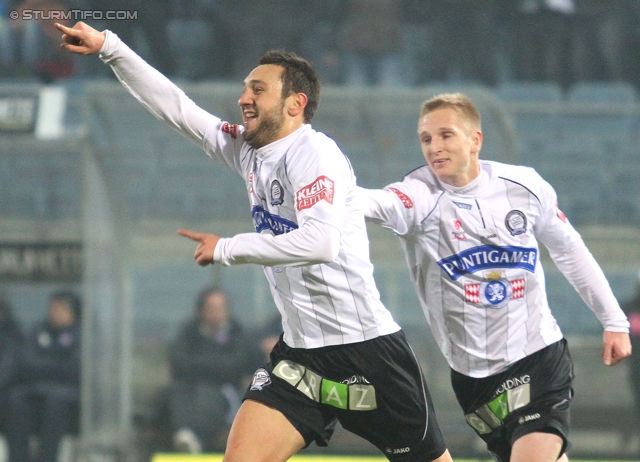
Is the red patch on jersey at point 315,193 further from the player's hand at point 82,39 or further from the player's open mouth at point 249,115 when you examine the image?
the player's hand at point 82,39

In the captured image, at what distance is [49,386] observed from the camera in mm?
7844

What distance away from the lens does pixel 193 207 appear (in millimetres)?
8406

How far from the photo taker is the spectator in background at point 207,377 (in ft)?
25.8

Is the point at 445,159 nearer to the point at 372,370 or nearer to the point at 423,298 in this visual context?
the point at 423,298

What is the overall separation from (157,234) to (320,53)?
9.80 ft

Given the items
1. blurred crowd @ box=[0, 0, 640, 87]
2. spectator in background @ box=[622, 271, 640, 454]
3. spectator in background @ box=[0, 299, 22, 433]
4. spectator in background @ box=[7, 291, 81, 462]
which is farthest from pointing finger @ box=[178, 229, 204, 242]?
blurred crowd @ box=[0, 0, 640, 87]

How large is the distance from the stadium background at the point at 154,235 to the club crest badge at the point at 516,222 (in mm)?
4341

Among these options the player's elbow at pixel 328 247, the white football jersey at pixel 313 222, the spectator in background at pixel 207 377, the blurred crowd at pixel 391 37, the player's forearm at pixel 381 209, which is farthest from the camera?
the blurred crowd at pixel 391 37

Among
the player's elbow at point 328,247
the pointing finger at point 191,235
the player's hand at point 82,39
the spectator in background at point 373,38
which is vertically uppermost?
the spectator in background at point 373,38

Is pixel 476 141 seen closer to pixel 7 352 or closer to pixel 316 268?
pixel 316 268

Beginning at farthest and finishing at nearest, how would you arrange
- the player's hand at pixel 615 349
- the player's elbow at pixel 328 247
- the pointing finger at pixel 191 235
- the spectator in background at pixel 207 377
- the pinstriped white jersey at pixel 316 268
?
the spectator in background at pixel 207 377 → the player's hand at pixel 615 349 → the pinstriped white jersey at pixel 316 268 → the player's elbow at pixel 328 247 → the pointing finger at pixel 191 235

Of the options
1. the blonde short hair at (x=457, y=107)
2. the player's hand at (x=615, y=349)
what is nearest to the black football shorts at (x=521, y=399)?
the player's hand at (x=615, y=349)

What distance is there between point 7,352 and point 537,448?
5673 mm

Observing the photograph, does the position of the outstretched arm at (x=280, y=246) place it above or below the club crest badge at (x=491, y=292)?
above
